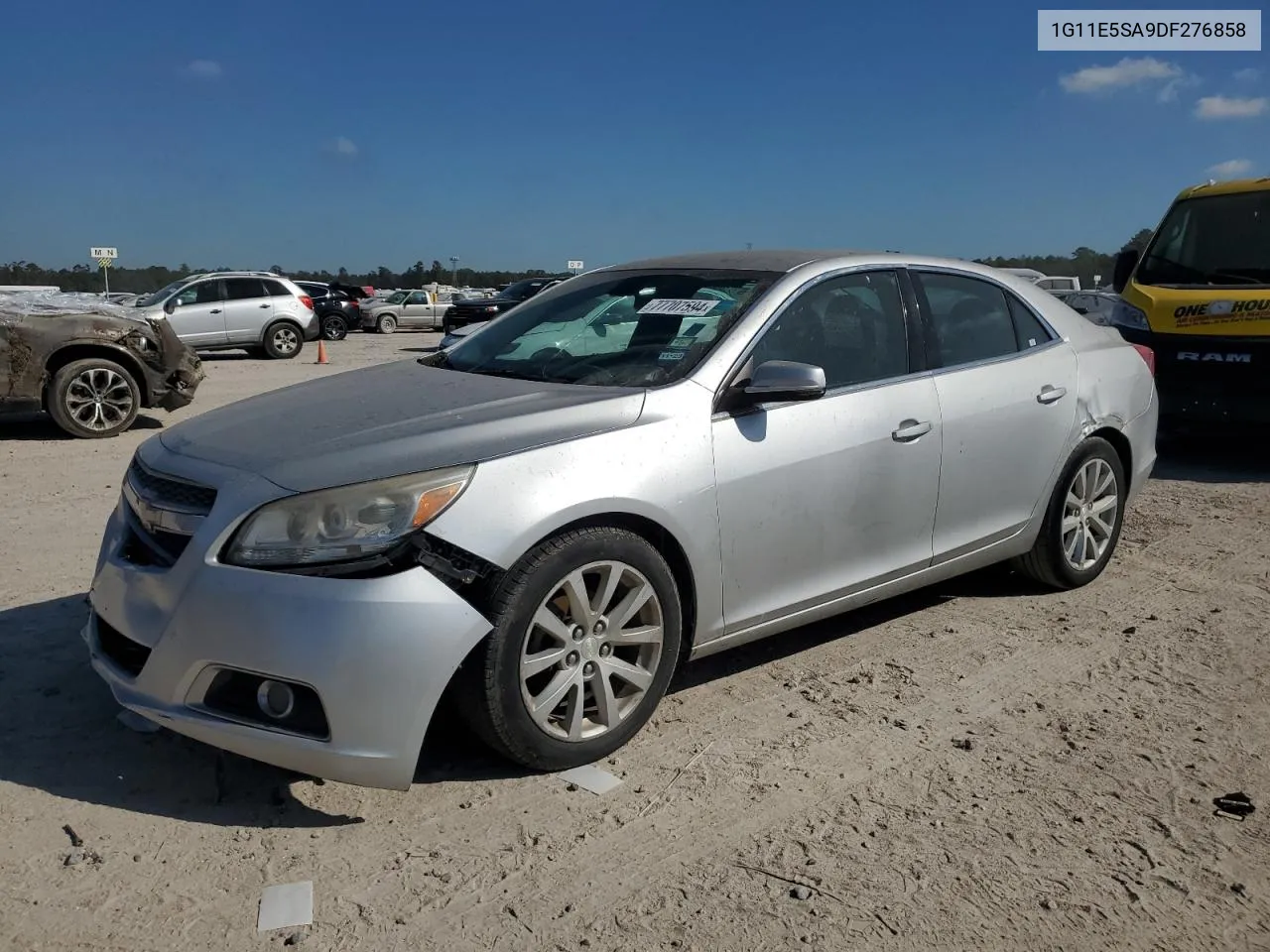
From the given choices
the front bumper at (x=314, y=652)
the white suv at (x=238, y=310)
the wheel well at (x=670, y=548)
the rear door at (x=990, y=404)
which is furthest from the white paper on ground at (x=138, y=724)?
the white suv at (x=238, y=310)

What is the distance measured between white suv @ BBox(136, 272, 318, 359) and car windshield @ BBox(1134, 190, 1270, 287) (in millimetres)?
16110

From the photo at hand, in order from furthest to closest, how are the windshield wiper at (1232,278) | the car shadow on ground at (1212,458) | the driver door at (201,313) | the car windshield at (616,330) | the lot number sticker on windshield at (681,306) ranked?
the driver door at (201,313) → the windshield wiper at (1232,278) → the car shadow on ground at (1212,458) → the lot number sticker on windshield at (681,306) → the car windshield at (616,330)

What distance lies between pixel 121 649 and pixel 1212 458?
8.41 meters

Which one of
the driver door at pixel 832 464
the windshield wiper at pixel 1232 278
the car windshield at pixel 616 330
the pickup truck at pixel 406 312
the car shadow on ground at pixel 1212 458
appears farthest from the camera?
→ the pickup truck at pixel 406 312

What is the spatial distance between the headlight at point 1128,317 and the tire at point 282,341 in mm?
15993

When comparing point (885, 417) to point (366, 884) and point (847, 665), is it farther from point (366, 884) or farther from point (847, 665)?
point (366, 884)

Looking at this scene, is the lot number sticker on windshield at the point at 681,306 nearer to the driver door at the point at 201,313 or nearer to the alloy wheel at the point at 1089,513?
the alloy wheel at the point at 1089,513

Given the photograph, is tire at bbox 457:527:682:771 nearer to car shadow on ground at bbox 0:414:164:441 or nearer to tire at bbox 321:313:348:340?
car shadow on ground at bbox 0:414:164:441

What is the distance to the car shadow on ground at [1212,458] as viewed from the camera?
8.05 metres

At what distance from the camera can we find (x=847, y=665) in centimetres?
427

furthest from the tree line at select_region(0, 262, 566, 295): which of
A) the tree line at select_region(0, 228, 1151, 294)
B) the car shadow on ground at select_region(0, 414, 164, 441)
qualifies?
the car shadow on ground at select_region(0, 414, 164, 441)

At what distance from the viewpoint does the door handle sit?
4.13 metres

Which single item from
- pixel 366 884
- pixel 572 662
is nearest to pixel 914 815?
Result: pixel 572 662

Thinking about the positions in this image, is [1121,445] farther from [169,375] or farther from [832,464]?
[169,375]
